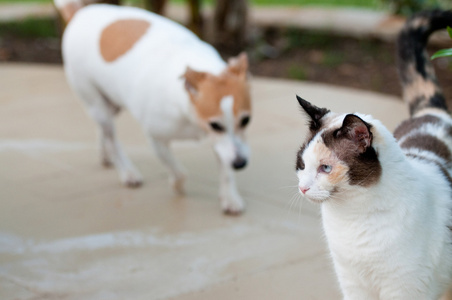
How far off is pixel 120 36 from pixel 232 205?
156cm

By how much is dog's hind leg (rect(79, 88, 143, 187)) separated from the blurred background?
279 centimetres

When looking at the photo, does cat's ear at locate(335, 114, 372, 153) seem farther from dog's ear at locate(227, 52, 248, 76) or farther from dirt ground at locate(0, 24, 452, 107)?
dirt ground at locate(0, 24, 452, 107)

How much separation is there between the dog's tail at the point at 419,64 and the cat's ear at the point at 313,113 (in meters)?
1.06

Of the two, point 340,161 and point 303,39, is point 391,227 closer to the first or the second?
point 340,161

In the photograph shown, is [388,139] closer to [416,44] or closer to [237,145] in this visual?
[416,44]

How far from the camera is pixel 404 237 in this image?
2.46m

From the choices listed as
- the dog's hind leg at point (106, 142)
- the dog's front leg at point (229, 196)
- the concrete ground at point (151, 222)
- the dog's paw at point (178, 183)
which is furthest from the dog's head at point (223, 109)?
the dog's hind leg at point (106, 142)

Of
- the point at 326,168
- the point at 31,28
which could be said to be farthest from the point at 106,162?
the point at 31,28

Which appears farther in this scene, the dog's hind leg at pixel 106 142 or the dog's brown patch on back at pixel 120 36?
the dog's hind leg at pixel 106 142

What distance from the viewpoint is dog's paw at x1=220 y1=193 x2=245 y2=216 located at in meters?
4.54

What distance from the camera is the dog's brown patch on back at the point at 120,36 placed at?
4.80 metres

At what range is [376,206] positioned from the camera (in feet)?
7.95

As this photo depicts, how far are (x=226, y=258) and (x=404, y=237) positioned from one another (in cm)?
160

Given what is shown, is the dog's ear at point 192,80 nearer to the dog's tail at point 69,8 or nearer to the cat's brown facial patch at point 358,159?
the dog's tail at point 69,8
